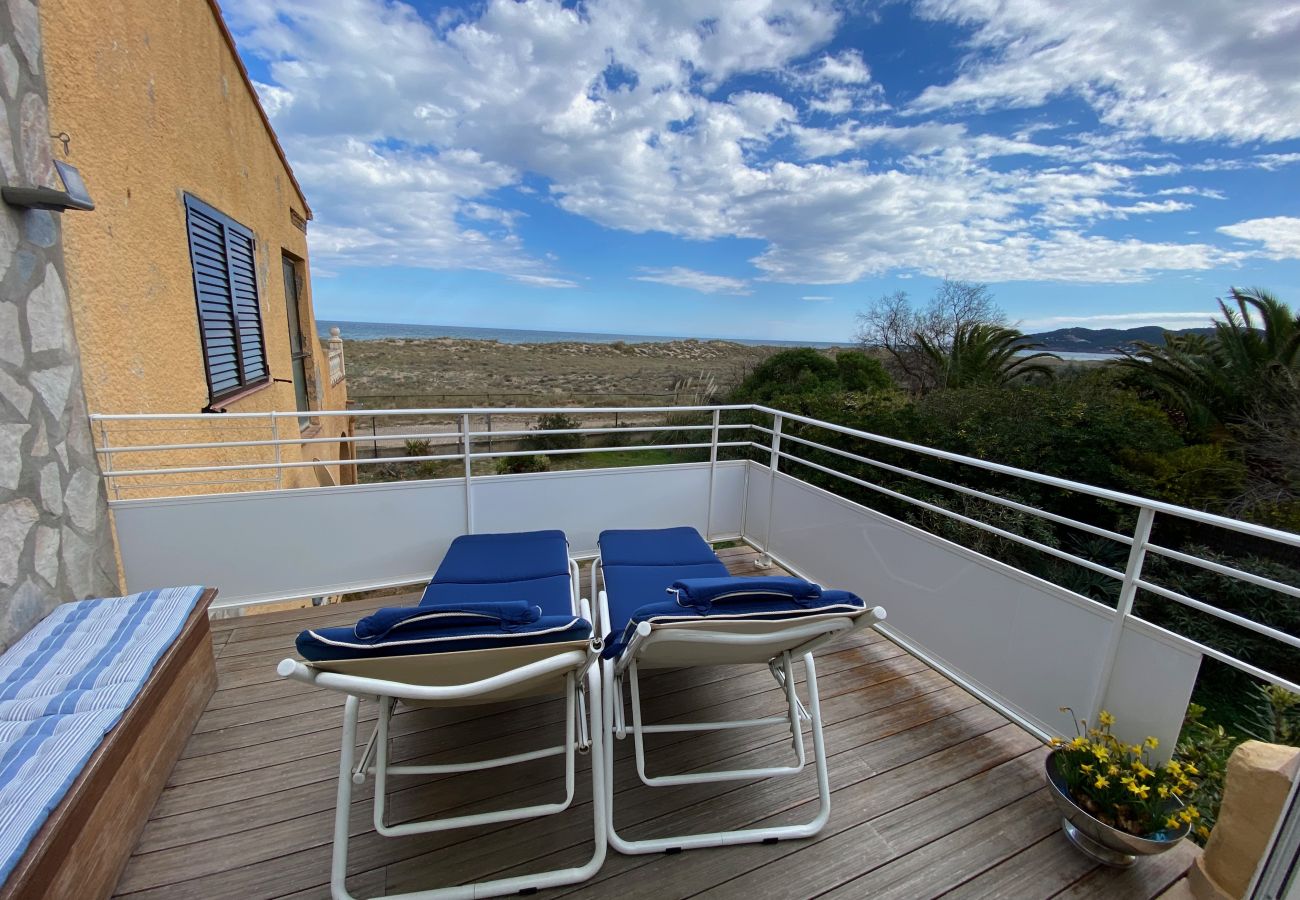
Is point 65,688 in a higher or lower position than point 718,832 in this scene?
higher

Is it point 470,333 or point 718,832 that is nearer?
point 718,832

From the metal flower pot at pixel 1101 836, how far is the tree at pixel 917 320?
7.84 meters

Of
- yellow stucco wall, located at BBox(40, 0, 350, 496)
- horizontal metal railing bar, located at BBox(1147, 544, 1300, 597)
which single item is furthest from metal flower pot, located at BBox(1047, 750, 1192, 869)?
yellow stucco wall, located at BBox(40, 0, 350, 496)

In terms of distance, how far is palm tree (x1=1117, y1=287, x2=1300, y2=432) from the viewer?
206 inches

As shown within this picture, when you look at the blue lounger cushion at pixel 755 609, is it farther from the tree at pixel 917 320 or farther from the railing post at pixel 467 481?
the tree at pixel 917 320

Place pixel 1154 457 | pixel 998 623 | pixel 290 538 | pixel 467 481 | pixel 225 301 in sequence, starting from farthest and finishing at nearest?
1. pixel 1154 457
2. pixel 225 301
3. pixel 467 481
4. pixel 290 538
5. pixel 998 623

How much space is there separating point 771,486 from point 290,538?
274cm

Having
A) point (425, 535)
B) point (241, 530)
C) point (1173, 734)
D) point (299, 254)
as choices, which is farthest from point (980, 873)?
point (299, 254)

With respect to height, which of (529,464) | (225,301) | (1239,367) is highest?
(225,301)

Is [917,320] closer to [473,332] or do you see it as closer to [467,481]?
[467,481]

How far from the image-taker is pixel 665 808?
5.02 feet

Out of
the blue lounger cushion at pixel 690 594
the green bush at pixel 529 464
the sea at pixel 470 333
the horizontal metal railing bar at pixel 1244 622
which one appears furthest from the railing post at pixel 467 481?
the sea at pixel 470 333

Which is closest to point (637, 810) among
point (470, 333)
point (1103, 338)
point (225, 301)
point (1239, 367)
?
point (225, 301)

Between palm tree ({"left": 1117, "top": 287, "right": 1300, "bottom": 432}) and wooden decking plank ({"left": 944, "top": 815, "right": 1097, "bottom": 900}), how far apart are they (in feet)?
19.9
